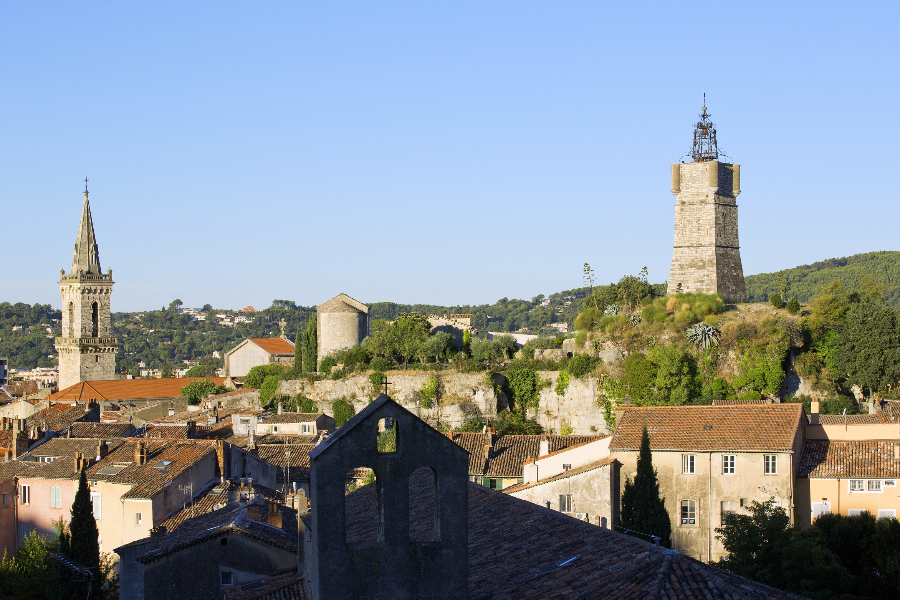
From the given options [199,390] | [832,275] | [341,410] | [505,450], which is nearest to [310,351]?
[341,410]

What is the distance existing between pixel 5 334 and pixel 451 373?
564ft

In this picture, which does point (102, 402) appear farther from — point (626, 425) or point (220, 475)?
point (626, 425)

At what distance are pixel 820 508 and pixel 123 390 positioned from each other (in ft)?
194

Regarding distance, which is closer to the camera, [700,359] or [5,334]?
[700,359]

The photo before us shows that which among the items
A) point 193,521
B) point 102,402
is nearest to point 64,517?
point 193,521

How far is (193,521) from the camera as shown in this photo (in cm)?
2408

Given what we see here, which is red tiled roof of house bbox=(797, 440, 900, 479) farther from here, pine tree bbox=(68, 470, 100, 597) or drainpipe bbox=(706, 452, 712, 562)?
pine tree bbox=(68, 470, 100, 597)

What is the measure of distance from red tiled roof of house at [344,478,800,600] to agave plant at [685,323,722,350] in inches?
1097

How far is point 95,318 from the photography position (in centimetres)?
8900

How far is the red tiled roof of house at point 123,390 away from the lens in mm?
73562

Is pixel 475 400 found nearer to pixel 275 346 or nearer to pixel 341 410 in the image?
pixel 341 410

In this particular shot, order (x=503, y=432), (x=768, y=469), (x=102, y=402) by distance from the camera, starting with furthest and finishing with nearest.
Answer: (x=102, y=402) → (x=503, y=432) → (x=768, y=469)

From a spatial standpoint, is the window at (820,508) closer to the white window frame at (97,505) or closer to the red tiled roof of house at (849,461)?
the red tiled roof of house at (849,461)

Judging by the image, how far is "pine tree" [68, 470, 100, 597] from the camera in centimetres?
2559
